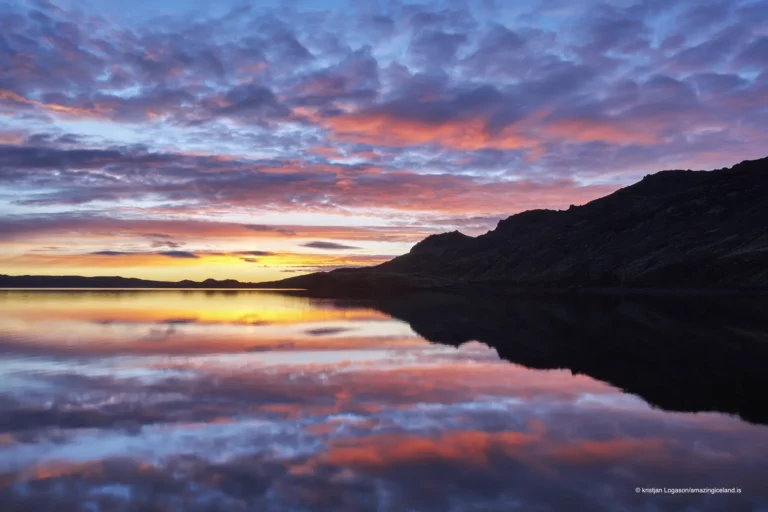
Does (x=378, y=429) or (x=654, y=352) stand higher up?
(x=378, y=429)

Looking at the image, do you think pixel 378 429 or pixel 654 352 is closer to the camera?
pixel 378 429

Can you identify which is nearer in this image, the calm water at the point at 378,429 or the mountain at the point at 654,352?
the calm water at the point at 378,429

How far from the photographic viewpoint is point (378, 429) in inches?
721

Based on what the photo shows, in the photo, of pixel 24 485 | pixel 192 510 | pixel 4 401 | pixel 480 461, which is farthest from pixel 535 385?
pixel 4 401

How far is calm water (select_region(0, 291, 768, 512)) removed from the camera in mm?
12945

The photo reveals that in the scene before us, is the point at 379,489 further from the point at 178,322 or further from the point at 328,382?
the point at 178,322

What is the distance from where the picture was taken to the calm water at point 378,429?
12945mm

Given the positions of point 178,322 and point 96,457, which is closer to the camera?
point 96,457

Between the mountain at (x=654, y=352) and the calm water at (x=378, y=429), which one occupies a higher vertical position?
the calm water at (x=378, y=429)

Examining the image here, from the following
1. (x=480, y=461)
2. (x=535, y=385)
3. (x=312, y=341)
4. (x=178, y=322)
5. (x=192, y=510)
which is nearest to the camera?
(x=192, y=510)

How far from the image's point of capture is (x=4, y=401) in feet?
73.5

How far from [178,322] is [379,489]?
54.6 m

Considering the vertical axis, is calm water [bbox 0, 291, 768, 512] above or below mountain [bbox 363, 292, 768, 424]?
above

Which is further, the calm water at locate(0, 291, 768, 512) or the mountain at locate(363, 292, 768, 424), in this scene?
the mountain at locate(363, 292, 768, 424)
